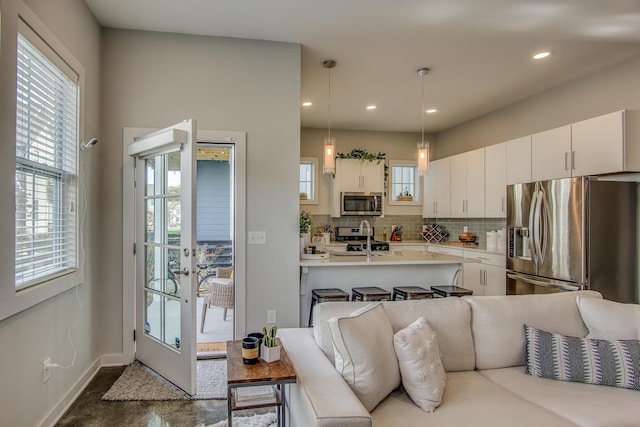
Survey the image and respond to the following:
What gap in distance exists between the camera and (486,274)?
5121 millimetres

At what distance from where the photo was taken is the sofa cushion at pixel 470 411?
1.71 metres

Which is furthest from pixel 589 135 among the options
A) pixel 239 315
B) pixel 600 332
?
pixel 239 315

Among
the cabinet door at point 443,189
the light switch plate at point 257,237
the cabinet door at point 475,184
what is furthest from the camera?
the cabinet door at point 443,189

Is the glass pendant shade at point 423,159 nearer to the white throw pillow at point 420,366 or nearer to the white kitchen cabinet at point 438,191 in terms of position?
the white throw pillow at point 420,366

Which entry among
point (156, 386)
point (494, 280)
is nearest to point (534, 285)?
point (494, 280)

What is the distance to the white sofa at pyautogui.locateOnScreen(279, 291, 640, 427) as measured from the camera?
1.70 metres

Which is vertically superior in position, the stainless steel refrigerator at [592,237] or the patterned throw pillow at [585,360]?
the stainless steel refrigerator at [592,237]

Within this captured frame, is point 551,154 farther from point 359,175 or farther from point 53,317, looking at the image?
point 53,317

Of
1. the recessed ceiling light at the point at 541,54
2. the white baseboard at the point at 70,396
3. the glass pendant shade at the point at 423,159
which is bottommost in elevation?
the white baseboard at the point at 70,396

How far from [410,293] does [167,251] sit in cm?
219

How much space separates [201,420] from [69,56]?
8.56 ft

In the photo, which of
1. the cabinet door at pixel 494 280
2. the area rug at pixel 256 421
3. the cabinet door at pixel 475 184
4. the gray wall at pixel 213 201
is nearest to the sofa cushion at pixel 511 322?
the area rug at pixel 256 421

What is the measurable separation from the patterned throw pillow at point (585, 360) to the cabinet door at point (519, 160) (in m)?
2.80

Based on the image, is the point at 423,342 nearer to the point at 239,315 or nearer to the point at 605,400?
the point at 605,400
